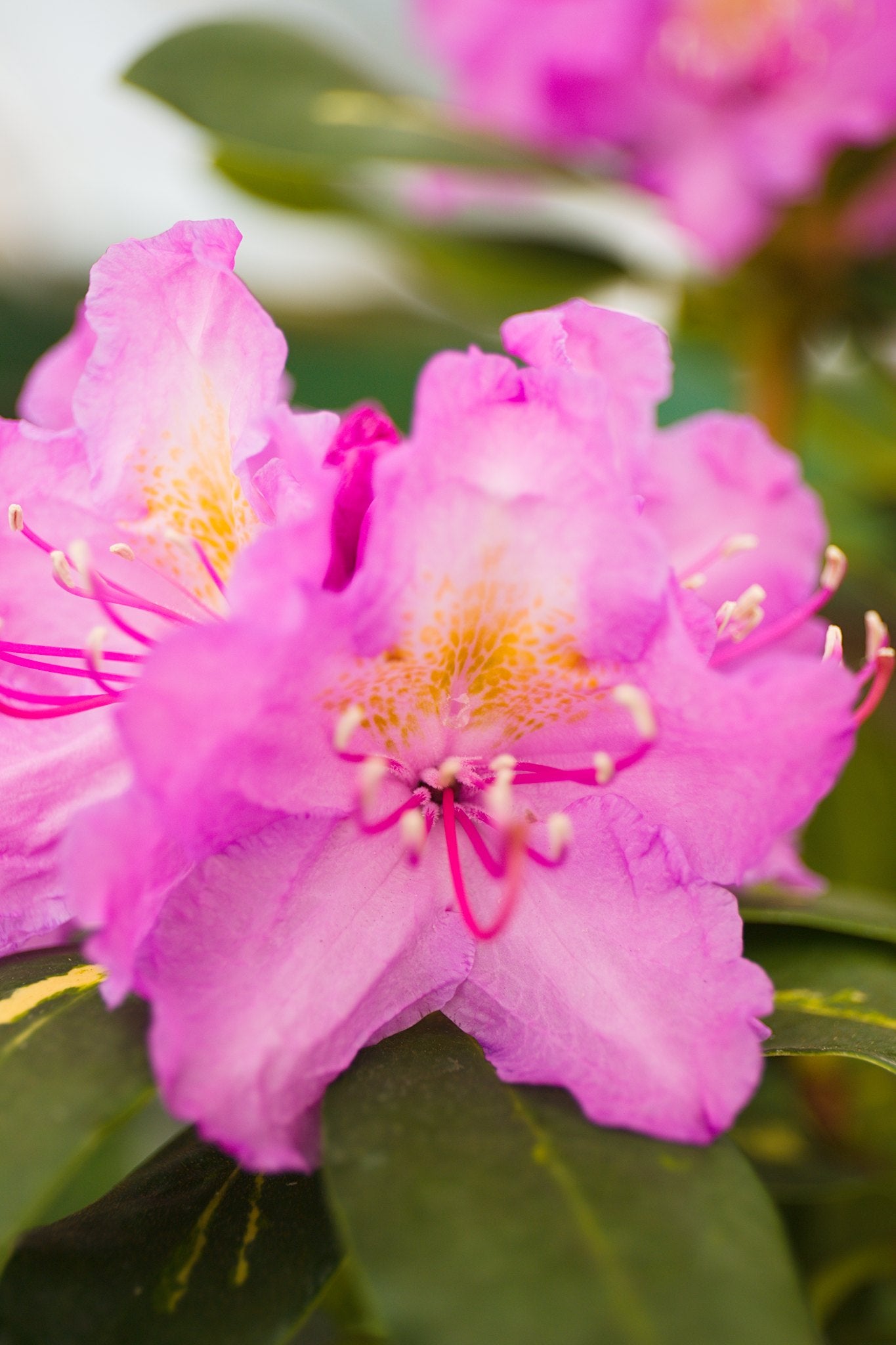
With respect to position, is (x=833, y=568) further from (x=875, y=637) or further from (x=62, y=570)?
(x=62, y=570)

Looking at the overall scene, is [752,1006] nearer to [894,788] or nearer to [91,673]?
[91,673]

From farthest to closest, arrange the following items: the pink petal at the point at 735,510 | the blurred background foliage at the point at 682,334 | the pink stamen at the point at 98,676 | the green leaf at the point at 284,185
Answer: the green leaf at the point at 284,185
the blurred background foliage at the point at 682,334
the pink petal at the point at 735,510
the pink stamen at the point at 98,676

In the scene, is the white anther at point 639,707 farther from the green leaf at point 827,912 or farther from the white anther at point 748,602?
the green leaf at point 827,912

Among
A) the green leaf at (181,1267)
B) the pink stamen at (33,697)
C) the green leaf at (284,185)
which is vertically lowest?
the green leaf at (181,1267)

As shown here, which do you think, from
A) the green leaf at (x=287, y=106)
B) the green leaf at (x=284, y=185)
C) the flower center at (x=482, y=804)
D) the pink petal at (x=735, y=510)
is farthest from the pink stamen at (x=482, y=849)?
the green leaf at (x=284, y=185)

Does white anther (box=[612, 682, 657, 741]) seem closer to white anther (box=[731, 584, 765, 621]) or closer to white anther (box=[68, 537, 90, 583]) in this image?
white anther (box=[731, 584, 765, 621])

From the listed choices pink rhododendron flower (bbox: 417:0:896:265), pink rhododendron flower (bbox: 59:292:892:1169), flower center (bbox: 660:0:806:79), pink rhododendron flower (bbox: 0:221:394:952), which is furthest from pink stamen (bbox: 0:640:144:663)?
flower center (bbox: 660:0:806:79)

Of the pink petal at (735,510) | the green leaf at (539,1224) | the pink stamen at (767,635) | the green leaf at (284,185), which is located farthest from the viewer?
the green leaf at (284,185)

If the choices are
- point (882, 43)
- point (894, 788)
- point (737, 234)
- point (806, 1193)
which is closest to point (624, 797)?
point (806, 1193)
